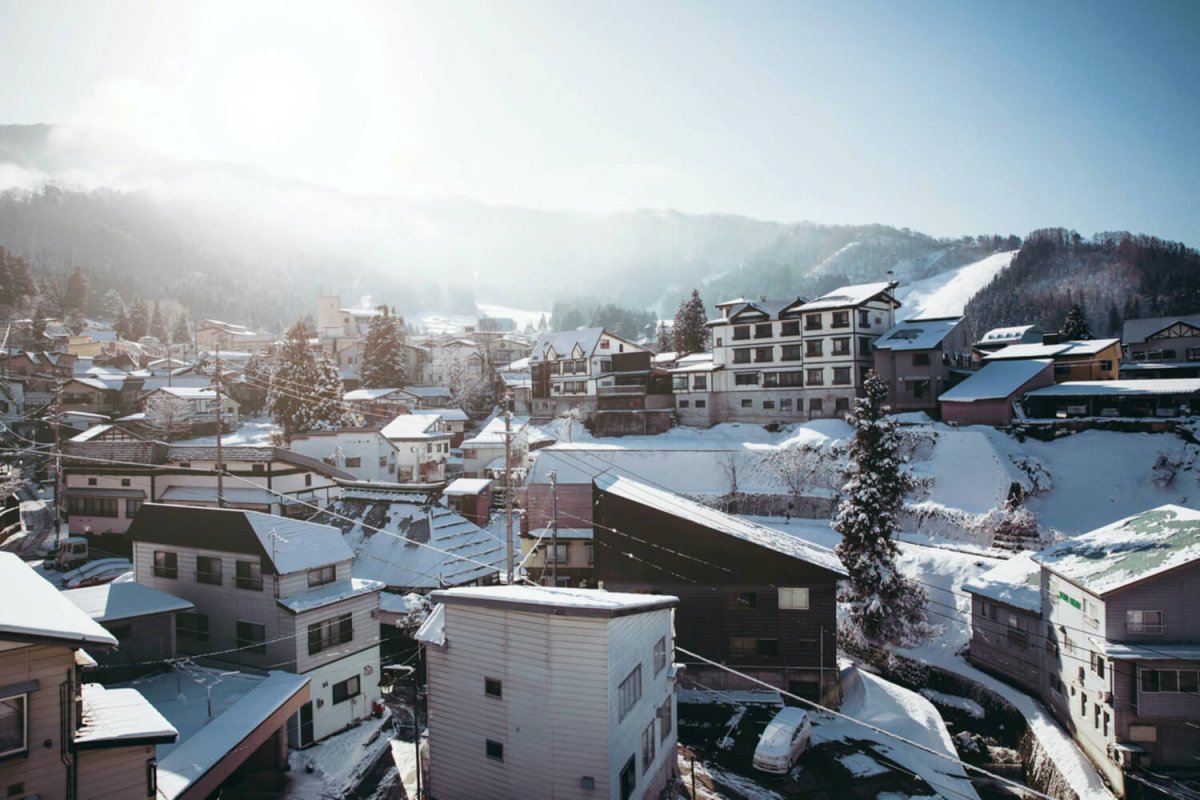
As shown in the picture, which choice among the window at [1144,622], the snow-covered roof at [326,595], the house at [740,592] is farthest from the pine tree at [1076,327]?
the snow-covered roof at [326,595]

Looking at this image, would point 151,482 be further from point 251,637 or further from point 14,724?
point 14,724

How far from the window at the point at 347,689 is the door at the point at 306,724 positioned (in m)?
0.84

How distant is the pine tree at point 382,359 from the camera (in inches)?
2200

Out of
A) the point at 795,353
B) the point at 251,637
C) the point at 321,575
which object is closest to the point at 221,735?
the point at 251,637

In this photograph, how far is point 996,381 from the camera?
3375 centimetres

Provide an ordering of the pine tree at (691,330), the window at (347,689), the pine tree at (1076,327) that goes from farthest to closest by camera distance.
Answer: the pine tree at (691,330)
the pine tree at (1076,327)
the window at (347,689)

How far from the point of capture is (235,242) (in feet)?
540

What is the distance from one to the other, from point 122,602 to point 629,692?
13473mm

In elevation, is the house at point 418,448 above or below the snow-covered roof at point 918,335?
below

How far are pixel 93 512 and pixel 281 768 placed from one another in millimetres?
22850

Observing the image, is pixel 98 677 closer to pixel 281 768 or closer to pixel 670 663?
pixel 281 768

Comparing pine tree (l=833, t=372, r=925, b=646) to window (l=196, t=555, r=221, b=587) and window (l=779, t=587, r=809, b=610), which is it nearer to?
window (l=779, t=587, r=809, b=610)

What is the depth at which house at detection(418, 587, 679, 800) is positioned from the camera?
1031 cm

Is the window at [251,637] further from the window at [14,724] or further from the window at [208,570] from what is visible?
the window at [14,724]
